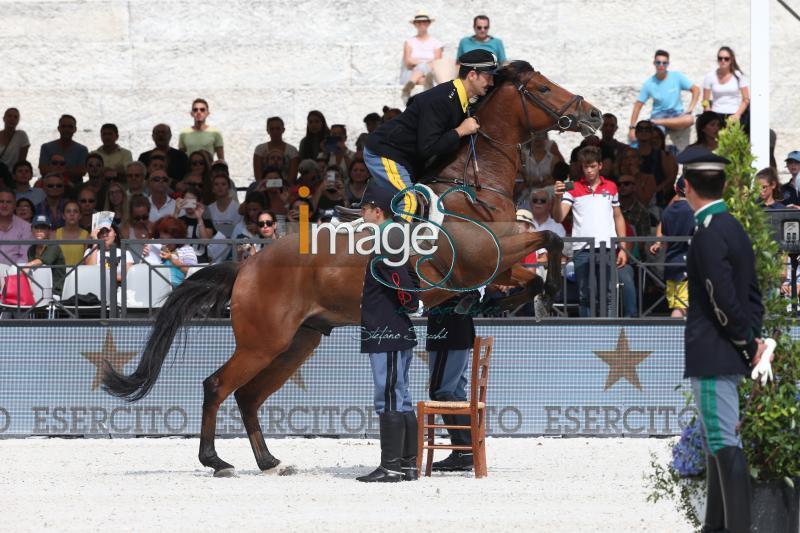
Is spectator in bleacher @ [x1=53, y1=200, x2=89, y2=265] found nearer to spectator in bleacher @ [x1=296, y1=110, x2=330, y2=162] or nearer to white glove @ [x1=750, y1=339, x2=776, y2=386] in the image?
spectator in bleacher @ [x1=296, y1=110, x2=330, y2=162]

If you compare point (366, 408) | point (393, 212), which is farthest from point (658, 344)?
point (393, 212)

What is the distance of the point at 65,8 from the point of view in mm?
17938

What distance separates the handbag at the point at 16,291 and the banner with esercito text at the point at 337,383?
0.22 m

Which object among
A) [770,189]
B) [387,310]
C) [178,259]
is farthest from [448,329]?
[770,189]

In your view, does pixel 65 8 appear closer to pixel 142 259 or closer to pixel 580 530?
pixel 142 259

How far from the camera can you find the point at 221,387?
954cm

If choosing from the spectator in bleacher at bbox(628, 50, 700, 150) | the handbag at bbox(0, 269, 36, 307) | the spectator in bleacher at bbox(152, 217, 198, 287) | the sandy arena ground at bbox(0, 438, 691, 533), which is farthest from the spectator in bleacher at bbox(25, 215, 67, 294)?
the spectator in bleacher at bbox(628, 50, 700, 150)

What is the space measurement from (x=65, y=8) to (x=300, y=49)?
2903 millimetres

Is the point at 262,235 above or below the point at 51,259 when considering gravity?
above

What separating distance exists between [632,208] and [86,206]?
495 cm

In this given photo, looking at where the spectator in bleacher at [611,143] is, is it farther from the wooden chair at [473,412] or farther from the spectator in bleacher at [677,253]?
the wooden chair at [473,412]

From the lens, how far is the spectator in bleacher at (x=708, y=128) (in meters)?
14.1

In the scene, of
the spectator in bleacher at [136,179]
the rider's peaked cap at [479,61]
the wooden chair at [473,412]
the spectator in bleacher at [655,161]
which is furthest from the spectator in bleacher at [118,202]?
the rider's peaked cap at [479,61]

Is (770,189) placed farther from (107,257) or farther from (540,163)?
(107,257)
